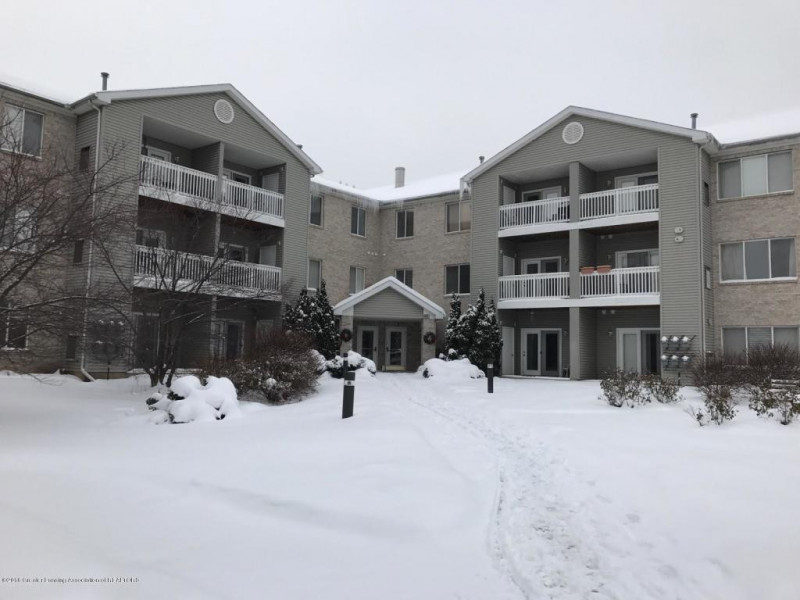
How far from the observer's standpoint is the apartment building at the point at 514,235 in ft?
63.2

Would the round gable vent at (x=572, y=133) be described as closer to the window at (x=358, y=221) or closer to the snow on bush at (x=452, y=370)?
the snow on bush at (x=452, y=370)

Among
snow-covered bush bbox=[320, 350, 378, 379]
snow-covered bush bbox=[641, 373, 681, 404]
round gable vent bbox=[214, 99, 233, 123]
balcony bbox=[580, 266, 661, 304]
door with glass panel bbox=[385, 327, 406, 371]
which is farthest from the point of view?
door with glass panel bbox=[385, 327, 406, 371]

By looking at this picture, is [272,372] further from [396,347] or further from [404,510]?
[396,347]

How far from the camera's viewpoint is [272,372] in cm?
1395

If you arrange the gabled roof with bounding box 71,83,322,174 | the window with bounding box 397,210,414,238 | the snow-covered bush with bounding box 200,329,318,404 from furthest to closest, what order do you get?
the window with bounding box 397,210,414,238, the gabled roof with bounding box 71,83,322,174, the snow-covered bush with bounding box 200,329,318,404

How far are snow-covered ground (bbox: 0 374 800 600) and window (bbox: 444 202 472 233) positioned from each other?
1725 centimetres

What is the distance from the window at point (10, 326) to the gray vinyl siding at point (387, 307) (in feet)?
47.0

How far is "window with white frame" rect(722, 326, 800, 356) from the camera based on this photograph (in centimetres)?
1931

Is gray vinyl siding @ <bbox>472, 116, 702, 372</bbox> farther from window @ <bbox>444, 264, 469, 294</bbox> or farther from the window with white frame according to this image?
window @ <bbox>444, 264, 469, 294</bbox>

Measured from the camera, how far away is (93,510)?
5914 millimetres

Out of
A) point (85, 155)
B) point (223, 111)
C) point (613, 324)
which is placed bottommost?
point (613, 324)

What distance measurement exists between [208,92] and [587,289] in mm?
Answer: 14795

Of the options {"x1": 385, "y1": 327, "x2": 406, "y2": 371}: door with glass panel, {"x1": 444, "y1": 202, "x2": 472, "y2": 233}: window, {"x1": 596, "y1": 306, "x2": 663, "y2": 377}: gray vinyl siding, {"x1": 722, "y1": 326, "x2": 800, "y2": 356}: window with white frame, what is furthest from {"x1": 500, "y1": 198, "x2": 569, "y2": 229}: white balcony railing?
{"x1": 385, "y1": 327, "x2": 406, "y2": 371}: door with glass panel

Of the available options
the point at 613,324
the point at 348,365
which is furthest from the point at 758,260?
the point at 348,365
